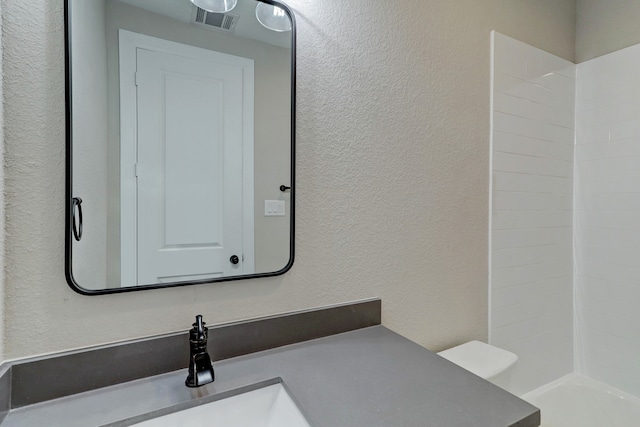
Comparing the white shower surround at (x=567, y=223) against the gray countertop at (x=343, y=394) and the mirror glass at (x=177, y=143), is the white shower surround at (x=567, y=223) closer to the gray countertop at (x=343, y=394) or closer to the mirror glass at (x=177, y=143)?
the gray countertop at (x=343, y=394)

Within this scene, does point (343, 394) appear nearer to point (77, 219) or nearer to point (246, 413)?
point (246, 413)

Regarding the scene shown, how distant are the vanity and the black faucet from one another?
0.02 meters

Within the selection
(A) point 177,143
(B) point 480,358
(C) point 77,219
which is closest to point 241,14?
(A) point 177,143

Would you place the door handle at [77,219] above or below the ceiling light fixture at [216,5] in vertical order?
below

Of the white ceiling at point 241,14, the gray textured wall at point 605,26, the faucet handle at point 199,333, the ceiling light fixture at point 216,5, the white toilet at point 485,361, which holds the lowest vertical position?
the white toilet at point 485,361

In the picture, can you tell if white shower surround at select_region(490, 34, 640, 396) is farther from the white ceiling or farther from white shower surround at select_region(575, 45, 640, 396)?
the white ceiling

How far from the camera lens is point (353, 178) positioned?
3.81 ft

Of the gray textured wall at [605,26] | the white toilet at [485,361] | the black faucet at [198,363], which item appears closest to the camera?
the black faucet at [198,363]

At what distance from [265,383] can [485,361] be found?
93 centimetres

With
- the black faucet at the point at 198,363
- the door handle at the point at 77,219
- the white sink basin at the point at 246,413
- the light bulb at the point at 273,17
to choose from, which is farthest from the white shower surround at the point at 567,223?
the door handle at the point at 77,219

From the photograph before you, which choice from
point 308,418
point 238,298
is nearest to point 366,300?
point 238,298

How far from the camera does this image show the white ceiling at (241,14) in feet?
2.81

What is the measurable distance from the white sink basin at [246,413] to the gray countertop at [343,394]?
20mm

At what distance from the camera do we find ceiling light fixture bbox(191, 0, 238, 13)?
2.98ft
